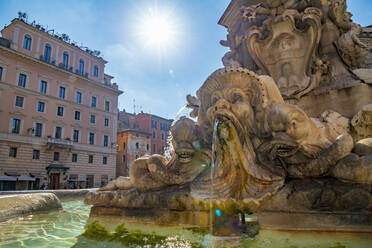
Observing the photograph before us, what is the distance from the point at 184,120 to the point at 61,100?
30.8m

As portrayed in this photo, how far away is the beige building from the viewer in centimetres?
2516

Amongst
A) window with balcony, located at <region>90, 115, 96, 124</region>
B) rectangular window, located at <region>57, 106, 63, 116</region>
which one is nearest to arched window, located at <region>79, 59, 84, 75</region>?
rectangular window, located at <region>57, 106, 63, 116</region>

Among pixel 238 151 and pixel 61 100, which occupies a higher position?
pixel 61 100

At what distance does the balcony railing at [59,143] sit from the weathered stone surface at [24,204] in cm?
2543

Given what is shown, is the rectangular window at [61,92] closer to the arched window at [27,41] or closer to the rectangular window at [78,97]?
the rectangular window at [78,97]

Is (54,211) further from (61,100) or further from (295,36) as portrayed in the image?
(61,100)

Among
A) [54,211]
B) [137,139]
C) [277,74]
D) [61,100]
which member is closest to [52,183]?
[61,100]

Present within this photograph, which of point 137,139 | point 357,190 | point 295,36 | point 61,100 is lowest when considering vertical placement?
point 357,190

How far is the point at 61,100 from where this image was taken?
3003 cm

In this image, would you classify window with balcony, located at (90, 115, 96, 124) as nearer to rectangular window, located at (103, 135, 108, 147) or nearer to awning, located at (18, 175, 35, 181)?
rectangular window, located at (103, 135, 108, 147)

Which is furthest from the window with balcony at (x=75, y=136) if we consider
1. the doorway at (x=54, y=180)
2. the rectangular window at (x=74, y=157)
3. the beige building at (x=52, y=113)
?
the doorway at (x=54, y=180)

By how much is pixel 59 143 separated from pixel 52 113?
3.65m

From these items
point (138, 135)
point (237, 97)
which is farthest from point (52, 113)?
point (237, 97)

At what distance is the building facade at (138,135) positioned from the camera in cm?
4087
